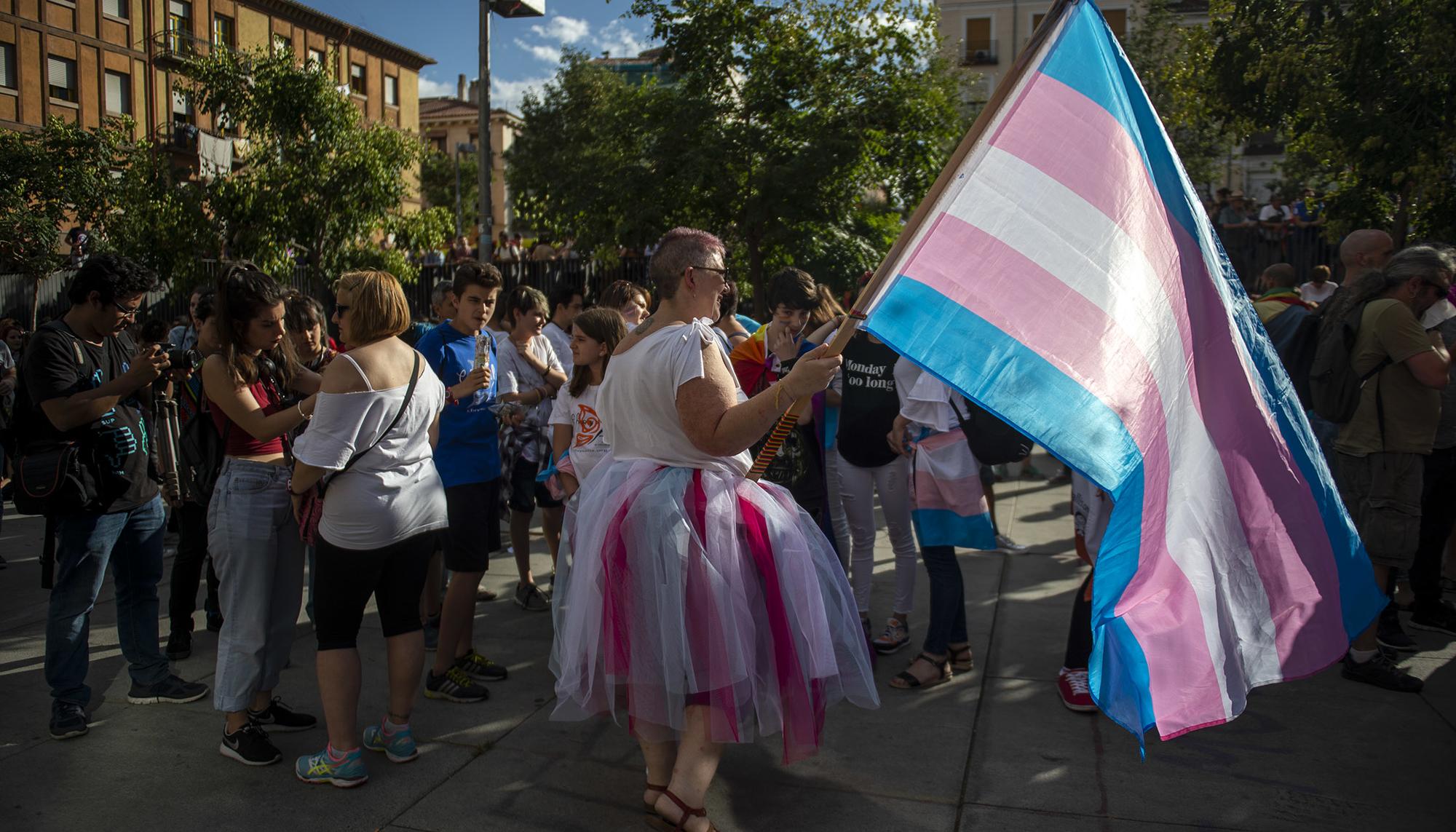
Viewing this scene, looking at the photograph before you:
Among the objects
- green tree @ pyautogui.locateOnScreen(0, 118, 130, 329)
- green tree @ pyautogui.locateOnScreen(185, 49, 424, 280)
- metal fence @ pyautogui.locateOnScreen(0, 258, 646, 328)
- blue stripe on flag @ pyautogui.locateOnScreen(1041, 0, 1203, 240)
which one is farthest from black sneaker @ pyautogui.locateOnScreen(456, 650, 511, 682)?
green tree @ pyautogui.locateOnScreen(0, 118, 130, 329)

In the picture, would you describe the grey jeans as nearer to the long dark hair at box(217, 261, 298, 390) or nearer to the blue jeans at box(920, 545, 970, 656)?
the long dark hair at box(217, 261, 298, 390)

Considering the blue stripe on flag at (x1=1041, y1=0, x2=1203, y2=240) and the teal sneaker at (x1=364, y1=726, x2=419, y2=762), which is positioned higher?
the blue stripe on flag at (x1=1041, y1=0, x2=1203, y2=240)

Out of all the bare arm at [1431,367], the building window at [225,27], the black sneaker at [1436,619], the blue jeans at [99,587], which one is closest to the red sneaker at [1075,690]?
the bare arm at [1431,367]

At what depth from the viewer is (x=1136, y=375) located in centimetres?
284

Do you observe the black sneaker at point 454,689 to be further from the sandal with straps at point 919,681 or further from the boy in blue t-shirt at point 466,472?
the sandal with straps at point 919,681

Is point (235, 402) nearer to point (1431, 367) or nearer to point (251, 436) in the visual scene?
point (251, 436)

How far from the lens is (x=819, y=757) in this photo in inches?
158

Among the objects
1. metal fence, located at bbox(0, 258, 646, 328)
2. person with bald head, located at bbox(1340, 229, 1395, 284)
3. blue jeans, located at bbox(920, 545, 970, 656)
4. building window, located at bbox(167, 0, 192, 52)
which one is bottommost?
blue jeans, located at bbox(920, 545, 970, 656)

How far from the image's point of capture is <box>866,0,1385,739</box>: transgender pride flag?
2.71 meters

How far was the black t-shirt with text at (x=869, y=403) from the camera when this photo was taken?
16.4 feet

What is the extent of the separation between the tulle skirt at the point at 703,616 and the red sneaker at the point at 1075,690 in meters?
1.43

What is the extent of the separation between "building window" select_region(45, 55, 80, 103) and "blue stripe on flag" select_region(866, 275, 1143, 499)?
105 feet

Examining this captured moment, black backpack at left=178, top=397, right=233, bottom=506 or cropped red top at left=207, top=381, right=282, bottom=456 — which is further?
black backpack at left=178, top=397, right=233, bottom=506

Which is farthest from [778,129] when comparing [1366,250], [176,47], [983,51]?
[983,51]
